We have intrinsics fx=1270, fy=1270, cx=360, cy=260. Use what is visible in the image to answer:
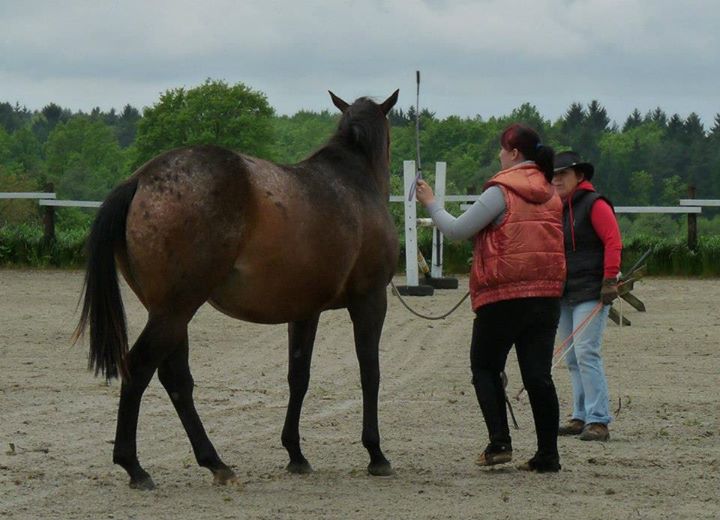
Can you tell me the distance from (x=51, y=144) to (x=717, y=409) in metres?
81.1

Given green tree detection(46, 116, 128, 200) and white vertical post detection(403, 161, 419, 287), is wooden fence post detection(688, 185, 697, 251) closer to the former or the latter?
white vertical post detection(403, 161, 419, 287)

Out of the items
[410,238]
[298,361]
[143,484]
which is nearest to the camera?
[143,484]

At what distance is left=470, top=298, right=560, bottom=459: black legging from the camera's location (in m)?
6.88

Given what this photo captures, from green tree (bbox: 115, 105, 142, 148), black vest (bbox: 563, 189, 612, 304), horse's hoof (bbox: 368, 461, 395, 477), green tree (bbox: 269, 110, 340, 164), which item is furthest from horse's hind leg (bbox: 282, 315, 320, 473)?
green tree (bbox: 115, 105, 142, 148)

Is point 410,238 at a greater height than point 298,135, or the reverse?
point 298,135

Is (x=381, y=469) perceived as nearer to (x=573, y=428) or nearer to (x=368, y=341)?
(x=368, y=341)

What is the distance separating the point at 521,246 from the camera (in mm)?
6766

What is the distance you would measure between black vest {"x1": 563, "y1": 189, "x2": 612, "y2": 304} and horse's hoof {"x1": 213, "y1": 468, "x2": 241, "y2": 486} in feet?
9.02

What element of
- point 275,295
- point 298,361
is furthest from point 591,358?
point 275,295

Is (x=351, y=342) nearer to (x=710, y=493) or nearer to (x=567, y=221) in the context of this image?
(x=567, y=221)

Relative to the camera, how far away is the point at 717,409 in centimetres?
928

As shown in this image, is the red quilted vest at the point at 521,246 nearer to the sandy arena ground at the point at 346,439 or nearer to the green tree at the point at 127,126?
the sandy arena ground at the point at 346,439

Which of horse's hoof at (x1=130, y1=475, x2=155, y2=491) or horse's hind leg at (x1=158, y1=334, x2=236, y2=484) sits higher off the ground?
horse's hind leg at (x1=158, y1=334, x2=236, y2=484)

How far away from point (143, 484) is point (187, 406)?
497 mm
